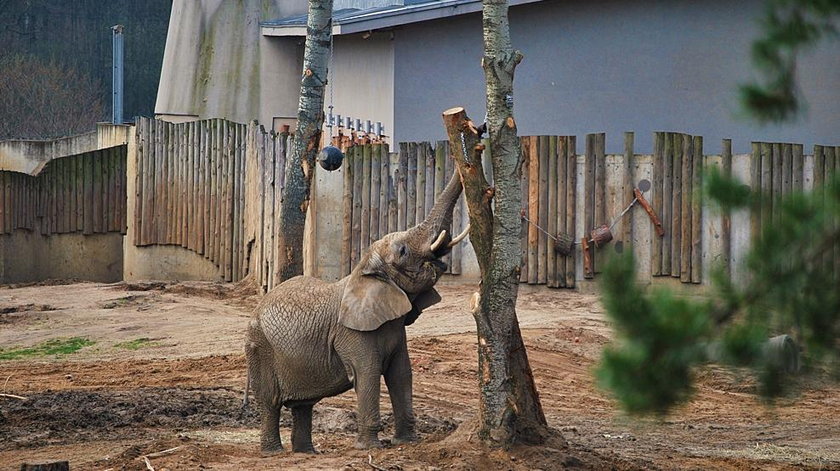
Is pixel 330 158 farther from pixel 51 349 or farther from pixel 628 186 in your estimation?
pixel 51 349

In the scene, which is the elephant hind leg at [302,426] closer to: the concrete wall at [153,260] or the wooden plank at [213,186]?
the concrete wall at [153,260]

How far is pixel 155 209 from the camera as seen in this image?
2202 cm

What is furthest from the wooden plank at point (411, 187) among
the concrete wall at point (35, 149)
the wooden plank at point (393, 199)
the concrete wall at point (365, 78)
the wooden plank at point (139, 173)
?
the concrete wall at point (35, 149)

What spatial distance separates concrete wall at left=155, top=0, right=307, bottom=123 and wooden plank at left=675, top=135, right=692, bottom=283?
1173 cm

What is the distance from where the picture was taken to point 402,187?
17.0 m

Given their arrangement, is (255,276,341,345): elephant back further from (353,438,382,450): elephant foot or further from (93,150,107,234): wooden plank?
(93,150,107,234): wooden plank

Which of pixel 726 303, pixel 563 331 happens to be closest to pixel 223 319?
pixel 563 331

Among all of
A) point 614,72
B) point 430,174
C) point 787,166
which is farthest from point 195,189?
point 787,166

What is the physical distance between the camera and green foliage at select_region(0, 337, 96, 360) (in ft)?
49.2

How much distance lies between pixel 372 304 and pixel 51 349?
293 inches

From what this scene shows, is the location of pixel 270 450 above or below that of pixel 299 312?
below

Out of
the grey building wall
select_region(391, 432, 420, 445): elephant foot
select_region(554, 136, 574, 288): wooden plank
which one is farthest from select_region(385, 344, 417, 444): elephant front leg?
the grey building wall

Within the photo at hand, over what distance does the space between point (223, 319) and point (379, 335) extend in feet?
25.7

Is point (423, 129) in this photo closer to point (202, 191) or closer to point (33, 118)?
point (202, 191)
